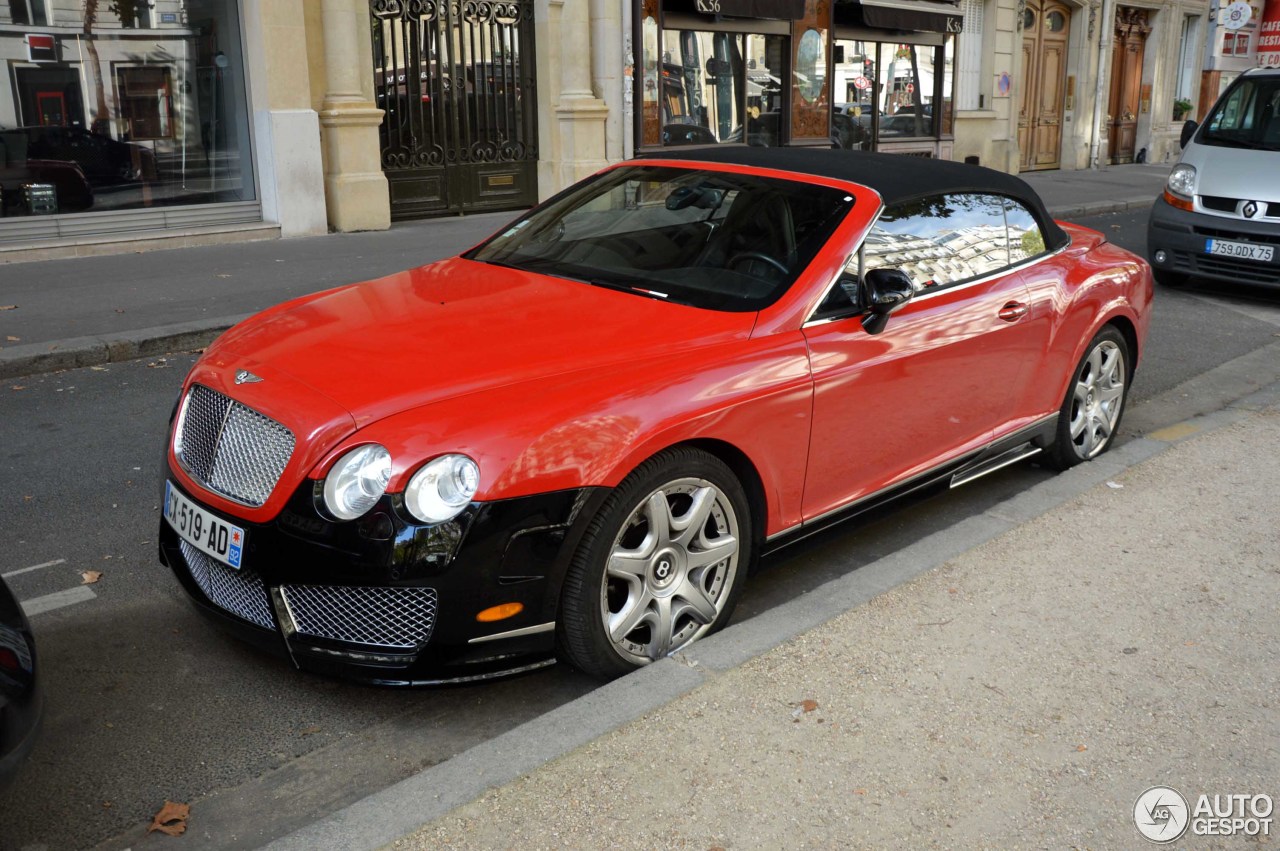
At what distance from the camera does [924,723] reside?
3193 millimetres

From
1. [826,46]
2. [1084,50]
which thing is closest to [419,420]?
[826,46]

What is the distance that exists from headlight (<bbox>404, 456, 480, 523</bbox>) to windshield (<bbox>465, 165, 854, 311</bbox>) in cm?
122

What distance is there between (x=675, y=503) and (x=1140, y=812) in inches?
58.3

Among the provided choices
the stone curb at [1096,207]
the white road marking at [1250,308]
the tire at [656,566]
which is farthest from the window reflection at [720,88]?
the tire at [656,566]

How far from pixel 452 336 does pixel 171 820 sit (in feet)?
5.20

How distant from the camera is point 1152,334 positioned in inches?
364

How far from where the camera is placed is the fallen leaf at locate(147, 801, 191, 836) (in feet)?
9.67

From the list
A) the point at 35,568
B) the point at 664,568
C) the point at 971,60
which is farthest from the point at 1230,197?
the point at 971,60

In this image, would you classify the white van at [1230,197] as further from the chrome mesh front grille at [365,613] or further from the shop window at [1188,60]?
the shop window at [1188,60]

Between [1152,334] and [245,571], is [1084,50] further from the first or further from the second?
[245,571]

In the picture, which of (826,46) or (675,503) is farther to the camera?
(826,46)

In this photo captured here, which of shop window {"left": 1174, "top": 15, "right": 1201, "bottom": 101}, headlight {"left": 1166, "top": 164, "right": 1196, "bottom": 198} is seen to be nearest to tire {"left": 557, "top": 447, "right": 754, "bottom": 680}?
headlight {"left": 1166, "top": 164, "right": 1196, "bottom": 198}

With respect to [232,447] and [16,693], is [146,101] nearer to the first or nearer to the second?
[232,447]

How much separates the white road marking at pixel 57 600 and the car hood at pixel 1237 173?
9.65 m
